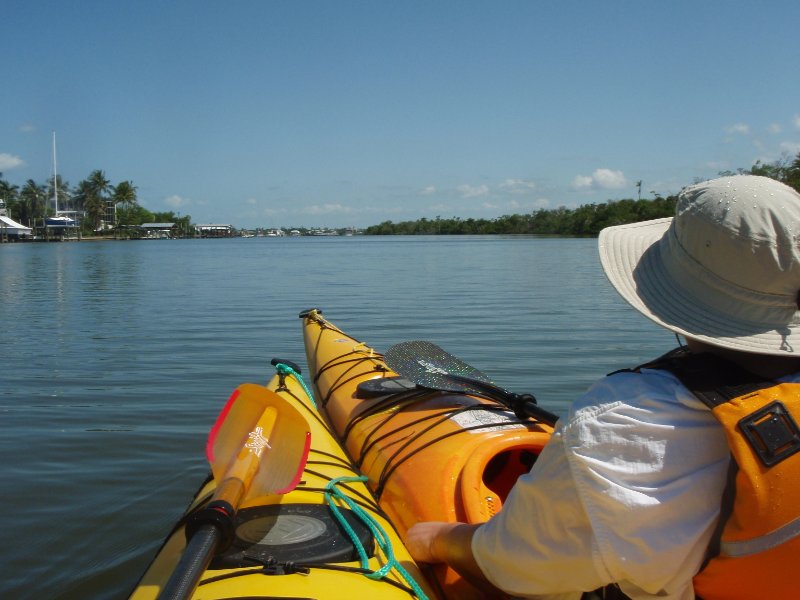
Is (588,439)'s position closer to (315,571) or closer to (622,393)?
(622,393)

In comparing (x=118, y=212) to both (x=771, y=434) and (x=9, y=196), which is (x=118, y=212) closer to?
(x=9, y=196)

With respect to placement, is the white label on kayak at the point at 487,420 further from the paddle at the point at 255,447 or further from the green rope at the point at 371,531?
the paddle at the point at 255,447

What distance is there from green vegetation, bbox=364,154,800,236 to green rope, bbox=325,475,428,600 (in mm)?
24453

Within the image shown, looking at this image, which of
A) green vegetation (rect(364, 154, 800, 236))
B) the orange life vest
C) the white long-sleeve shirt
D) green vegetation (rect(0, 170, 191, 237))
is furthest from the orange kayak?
green vegetation (rect(0, 170, 191, 237))

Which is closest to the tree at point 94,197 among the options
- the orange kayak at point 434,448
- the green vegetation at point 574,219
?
the green vegetation at point 574,219

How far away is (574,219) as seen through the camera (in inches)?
2933

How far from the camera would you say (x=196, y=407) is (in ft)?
20.3

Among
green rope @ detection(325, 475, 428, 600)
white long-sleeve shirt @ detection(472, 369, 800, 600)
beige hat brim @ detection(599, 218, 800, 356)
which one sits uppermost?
beige hat brim @ detection(599, 218, 800, 356)

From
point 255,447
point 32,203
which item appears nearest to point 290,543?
point 255,447

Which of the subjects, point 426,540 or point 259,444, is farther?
point 259,444

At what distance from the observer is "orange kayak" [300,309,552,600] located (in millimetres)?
2636

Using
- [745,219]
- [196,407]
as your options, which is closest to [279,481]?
[745,219]

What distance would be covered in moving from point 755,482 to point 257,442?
1842 mm

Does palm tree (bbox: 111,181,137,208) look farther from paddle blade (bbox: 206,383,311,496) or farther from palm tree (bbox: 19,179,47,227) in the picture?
paddle blade (bbox: 206,383,311,496)
